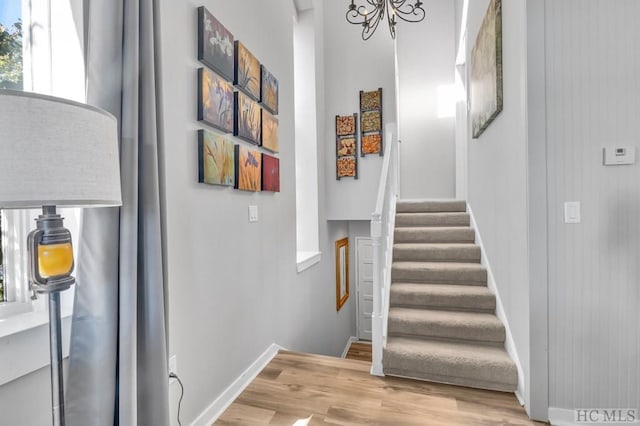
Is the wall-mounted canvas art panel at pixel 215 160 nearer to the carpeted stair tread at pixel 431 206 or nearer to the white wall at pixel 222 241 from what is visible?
the white wall at pixel 222 241

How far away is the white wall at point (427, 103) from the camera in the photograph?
5047mm

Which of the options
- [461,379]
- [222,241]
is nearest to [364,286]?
[461,379]

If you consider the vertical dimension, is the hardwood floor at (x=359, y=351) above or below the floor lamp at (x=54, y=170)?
below

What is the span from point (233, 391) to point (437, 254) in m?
2.24

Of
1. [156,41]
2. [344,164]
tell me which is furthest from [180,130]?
[344,164]

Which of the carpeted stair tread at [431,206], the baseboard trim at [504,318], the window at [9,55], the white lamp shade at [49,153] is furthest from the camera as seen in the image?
the carpeted stair tread at [431,206]

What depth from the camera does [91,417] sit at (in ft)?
3.35

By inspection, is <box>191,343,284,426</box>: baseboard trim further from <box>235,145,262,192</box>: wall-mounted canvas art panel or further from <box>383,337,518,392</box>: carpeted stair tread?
<box>235,145,262,192</box>: wall-mounted canvas art panel

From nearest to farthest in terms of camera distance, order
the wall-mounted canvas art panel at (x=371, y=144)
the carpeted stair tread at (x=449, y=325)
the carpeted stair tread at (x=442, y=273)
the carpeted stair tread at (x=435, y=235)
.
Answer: the carpeted stair tread at (x=449, y=325), the carpeted stair tread at (x=442, y=273), the carpeted stair tread at (x=435, y=235), the wall-mounted canvas art panel at (x=371, y=144)

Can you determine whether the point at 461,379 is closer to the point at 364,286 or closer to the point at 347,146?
the point at 347,146

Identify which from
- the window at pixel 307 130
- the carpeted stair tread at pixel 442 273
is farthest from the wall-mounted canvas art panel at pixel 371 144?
the carpeted stair tread at pixel 442 273

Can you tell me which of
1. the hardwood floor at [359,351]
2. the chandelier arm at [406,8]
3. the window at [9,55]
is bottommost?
the hardwood floor at [359,351]

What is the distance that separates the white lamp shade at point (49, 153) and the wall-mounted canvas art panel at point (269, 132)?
1723 millimetres

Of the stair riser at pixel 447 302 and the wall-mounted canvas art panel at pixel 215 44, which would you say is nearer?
the wall-mounted canvas art panel at pixel 215 44
